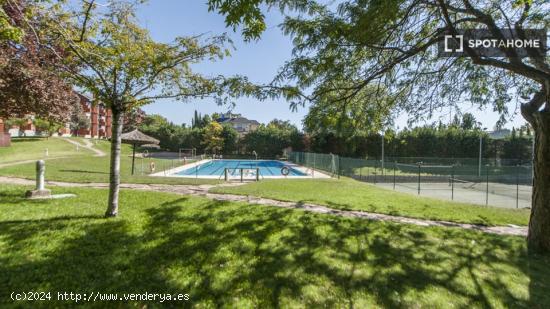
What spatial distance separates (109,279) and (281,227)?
9.59ft

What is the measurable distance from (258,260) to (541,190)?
5342mm

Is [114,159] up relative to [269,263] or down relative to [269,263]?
up

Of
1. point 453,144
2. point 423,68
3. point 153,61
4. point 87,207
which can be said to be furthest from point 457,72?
point 453,144

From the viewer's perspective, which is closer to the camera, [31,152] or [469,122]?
[469,122]

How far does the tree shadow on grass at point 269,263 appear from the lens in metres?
2.77

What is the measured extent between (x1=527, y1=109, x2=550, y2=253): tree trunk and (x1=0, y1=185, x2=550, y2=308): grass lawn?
0.30 meters

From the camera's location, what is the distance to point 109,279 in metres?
2.83

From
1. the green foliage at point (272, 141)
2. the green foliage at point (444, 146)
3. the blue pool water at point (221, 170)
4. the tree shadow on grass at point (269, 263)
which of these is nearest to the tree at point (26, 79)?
the tree shadow on grass at point (269, 263)

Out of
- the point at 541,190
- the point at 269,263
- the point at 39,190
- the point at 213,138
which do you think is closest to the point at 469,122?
the point at 541,190

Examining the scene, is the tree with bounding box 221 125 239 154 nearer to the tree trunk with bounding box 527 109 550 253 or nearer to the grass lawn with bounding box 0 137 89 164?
the grass lawn with bounding box 0 137 89 164

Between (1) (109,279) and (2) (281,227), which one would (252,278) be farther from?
(2) (281,227)

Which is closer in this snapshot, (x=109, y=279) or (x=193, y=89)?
(x=109, y=279)

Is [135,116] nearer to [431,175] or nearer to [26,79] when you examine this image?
[26,79]

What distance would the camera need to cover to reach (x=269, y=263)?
349cm
